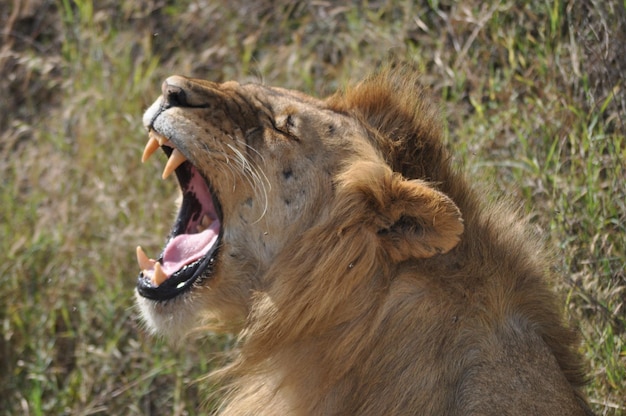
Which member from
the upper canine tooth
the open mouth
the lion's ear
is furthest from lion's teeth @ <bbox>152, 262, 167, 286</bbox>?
the lion's ear

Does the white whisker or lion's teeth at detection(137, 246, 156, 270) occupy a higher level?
the white whisker

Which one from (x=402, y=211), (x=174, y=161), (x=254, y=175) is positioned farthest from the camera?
(x=174, y=161)

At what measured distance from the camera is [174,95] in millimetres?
2789

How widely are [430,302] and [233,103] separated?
0.86 m

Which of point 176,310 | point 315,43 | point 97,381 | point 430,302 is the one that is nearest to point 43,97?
point 315,43

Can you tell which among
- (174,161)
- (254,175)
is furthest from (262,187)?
(174,161)

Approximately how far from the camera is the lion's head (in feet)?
8.52

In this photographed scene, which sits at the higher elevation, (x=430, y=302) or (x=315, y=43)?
(x=430, y=302)

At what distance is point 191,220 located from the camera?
308 cm

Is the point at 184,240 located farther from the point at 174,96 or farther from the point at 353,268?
the point at 353,268

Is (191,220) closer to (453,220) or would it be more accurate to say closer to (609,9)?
(453,220)

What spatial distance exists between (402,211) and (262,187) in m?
0.47

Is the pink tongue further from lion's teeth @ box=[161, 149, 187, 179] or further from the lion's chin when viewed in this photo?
lion's teeth @ box=[161, 149, 187, 179]

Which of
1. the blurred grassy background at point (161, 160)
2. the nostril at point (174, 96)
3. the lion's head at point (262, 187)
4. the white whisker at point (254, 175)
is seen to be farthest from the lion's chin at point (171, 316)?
the nostril at point (174, 96)
